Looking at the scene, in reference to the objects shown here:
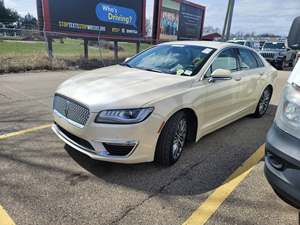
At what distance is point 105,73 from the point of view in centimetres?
419

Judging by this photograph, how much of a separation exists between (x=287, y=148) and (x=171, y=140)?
55.6 inches

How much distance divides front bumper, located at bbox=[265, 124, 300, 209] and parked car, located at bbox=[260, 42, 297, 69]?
18999 millimetres

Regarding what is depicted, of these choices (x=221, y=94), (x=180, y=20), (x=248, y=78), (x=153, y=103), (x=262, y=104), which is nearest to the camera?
(x=153, y=103)

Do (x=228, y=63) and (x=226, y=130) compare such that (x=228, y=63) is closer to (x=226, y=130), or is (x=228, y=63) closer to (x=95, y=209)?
(x=226, y=130)

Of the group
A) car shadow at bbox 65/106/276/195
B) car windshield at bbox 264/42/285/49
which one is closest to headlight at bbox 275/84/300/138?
car shadow at bbox 65/106/276/195

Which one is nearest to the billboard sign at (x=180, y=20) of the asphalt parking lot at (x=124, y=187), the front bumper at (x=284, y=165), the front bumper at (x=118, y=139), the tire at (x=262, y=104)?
the tire at (x=262, y=104)

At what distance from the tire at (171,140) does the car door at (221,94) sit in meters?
0.53

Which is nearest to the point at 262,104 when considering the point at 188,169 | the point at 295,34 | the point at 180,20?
the point at 295,34

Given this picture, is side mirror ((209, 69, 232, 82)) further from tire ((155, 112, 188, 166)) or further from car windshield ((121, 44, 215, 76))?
tire ((155, 112, 188, 166))

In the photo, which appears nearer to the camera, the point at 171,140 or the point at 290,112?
the point at 290,112

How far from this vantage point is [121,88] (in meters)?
3.37

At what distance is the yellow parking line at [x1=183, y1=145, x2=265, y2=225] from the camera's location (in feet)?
8.84

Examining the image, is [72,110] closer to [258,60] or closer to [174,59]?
[174,59]

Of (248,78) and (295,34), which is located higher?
(295,34)
